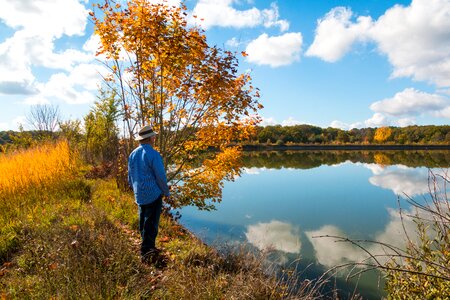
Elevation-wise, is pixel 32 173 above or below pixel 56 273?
above

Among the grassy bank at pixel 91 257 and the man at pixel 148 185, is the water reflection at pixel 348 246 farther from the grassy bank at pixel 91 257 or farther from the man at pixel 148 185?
the man at pixel 148 185

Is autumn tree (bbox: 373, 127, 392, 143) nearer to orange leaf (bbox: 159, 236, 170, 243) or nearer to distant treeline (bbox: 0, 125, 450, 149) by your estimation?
distant treeline (bbox: 0, 125, 450, 149)

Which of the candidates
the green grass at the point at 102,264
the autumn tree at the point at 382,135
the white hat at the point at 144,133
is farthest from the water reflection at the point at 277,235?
the autumn tree at the point at 382,135

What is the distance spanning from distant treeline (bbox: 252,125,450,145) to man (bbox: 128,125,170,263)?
73.1 meters

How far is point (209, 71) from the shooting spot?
25.2 feet

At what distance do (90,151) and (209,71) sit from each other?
13240mm

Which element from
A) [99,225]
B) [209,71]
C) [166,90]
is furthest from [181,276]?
[166,90]

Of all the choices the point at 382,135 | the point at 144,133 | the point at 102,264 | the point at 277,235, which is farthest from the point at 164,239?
the point at 382,135

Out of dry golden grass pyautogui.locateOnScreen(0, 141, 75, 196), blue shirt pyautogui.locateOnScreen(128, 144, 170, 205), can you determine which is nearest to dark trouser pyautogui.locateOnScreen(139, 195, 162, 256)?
blue shirt pyautogui.locateOnScreen(128, 144, 170, 205)

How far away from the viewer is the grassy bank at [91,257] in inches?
142

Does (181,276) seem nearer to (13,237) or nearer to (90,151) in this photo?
(13,237)

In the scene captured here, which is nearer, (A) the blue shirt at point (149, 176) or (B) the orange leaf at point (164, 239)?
(A) the blue shirt at point (149, 176)

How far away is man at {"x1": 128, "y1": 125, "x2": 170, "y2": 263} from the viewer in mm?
4793

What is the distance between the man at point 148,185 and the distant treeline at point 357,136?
240ft
